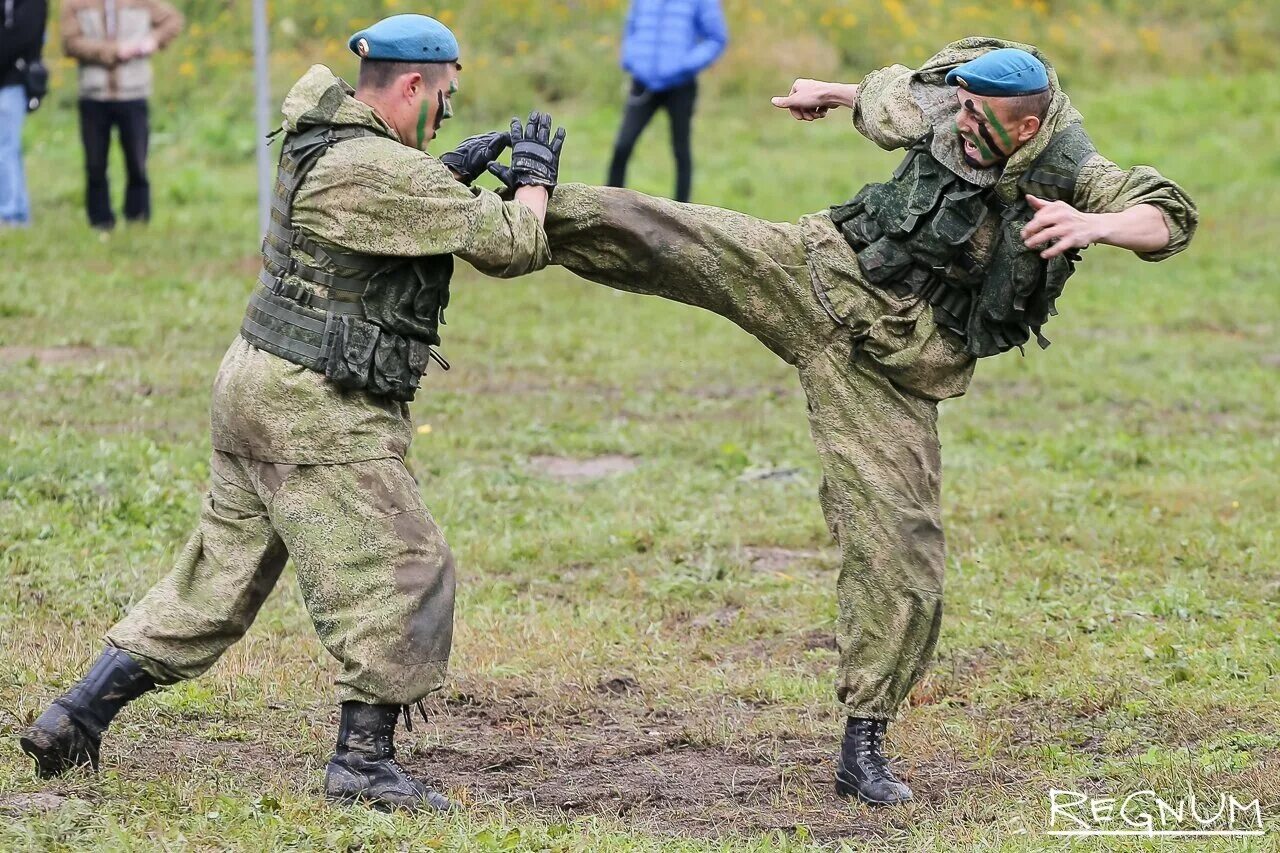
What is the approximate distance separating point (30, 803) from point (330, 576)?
0.97m

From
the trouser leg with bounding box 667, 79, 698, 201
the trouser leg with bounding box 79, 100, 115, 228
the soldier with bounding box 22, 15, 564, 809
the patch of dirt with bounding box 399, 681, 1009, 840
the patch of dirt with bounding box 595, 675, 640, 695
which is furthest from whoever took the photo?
the trouser leg with bounding box 667, 79, 698, 201

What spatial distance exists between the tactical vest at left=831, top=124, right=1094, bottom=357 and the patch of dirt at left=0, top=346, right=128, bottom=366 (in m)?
6.27

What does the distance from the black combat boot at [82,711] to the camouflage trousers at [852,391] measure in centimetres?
163

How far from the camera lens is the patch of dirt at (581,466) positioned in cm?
846

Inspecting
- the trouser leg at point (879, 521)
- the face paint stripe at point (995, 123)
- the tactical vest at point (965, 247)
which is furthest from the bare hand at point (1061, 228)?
the trouser leg at point (879, 521)

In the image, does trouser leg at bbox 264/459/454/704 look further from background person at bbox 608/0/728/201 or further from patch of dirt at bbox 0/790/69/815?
background person at bbox 608/0/728/201

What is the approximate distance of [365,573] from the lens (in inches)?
173

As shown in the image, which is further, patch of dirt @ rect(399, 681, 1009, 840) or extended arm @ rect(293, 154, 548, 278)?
patch of dirt @ rect(399, 681, 1009, 840)

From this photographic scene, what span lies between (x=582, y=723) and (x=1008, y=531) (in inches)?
107

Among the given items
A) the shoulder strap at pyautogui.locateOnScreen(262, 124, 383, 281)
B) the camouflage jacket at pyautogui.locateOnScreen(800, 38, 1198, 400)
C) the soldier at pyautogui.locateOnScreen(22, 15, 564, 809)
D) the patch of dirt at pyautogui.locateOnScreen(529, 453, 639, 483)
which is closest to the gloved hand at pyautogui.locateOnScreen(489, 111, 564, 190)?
the soldier at pyautogui.locateOnScreen(22, 15, 564, 809)

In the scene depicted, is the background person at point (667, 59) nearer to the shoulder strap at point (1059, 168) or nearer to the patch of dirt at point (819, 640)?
the patch of dirt at point (819, 640)

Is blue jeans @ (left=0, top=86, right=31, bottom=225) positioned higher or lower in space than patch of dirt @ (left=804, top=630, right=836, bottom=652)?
higher

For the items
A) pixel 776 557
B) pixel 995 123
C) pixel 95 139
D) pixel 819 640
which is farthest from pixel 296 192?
pixel 95 139

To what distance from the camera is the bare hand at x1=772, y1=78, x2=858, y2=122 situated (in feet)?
17.0
